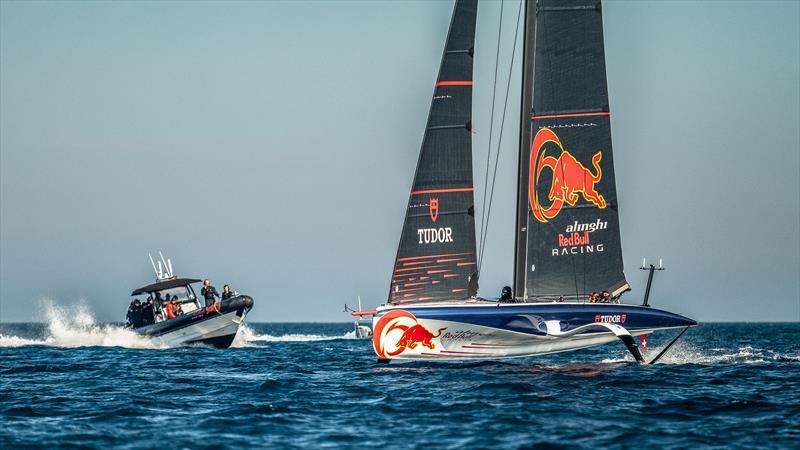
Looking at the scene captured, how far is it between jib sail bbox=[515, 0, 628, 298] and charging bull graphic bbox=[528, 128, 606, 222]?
3 centimetres

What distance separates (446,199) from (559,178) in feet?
11.1

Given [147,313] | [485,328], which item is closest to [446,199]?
[485,328]

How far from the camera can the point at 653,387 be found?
79.1 feet

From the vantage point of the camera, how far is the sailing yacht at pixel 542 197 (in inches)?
1135

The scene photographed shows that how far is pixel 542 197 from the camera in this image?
2936cm

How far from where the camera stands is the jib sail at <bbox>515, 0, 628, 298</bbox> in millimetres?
28875

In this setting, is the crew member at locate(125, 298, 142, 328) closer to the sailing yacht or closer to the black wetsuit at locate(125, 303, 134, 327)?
the black wetsuit at locate(125, 303, 134, 327)

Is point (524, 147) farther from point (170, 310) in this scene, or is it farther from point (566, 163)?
point (170, 310)

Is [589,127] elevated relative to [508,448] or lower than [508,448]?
elevated

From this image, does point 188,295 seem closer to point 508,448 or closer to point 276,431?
point 276,431

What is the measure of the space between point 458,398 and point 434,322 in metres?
5.72

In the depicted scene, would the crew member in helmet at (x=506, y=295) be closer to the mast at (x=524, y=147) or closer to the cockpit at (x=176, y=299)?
the mast at (x=524, y=147)

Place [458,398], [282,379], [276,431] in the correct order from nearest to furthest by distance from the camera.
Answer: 1. [276,431]
2. [458,398]
3. [282,379]

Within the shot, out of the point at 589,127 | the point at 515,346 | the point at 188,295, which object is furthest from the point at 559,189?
the point at 188,295
